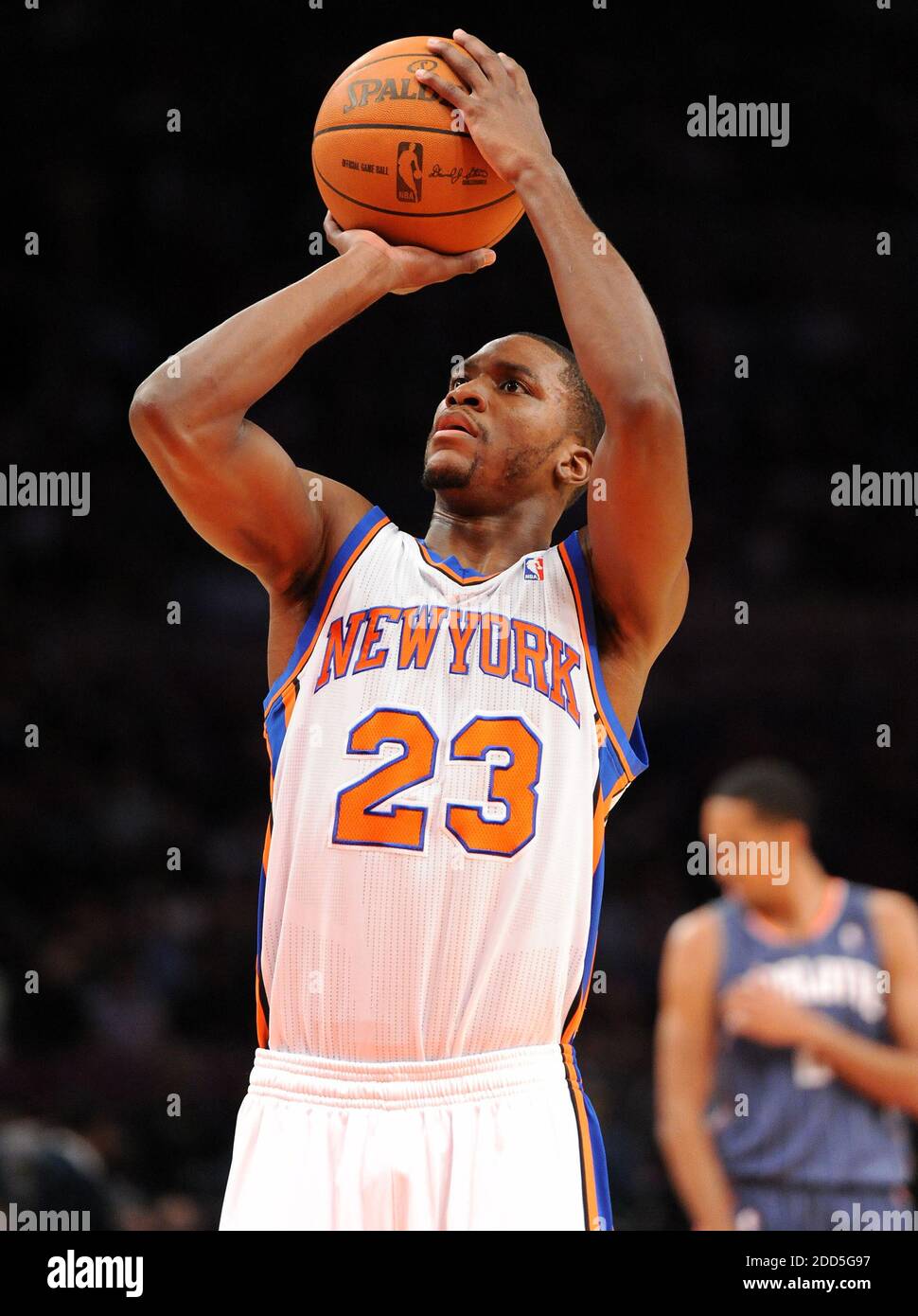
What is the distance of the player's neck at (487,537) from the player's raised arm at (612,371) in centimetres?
29

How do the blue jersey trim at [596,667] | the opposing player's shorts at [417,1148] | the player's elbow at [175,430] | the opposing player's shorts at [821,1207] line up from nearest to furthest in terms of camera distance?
1. the opposing player's shorts at [417,1148]
2. the player's elbow at [175,430]
3. the blue jersey trim at [596,667]
4. the opposing player's shorts at [821,1207]

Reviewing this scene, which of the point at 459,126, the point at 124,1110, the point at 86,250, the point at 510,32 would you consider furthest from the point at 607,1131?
the point at 510,32

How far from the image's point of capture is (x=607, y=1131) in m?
Answer: 7.92

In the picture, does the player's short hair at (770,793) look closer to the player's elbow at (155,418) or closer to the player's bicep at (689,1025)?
the player's bicep at (689,1025)

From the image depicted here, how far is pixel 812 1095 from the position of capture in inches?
192

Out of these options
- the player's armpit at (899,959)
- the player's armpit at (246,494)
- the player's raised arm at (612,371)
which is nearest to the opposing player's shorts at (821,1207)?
the player's armpit at (899,959)

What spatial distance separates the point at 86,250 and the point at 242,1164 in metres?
9.60

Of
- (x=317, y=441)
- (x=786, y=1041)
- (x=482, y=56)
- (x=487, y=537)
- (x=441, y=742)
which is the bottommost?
(x=786, y=1041)

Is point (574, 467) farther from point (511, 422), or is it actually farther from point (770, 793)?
point (770, 793)

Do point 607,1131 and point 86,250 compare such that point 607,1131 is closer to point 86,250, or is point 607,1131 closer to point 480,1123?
point 480,1123

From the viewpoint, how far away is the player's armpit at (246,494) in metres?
3.50

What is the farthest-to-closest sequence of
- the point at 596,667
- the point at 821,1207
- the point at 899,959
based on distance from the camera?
the point at 899,959, the point at 821,1207, the point at 596,667

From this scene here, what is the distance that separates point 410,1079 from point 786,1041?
1894 millimetres

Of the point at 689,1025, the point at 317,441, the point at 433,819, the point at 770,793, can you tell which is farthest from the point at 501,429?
the point at 317,441
